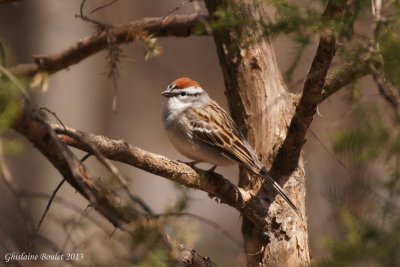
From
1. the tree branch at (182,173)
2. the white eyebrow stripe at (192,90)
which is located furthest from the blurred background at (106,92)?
the tree branch at (182,173)

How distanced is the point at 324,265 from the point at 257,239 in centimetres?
183

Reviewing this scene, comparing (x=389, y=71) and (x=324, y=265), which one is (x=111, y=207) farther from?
(x=389, y=71)

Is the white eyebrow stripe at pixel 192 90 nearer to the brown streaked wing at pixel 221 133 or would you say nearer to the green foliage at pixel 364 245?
the brown streaked wing at pixel 221 133

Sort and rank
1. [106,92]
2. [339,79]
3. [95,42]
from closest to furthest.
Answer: [339,79] → [95,42] → [106,92]

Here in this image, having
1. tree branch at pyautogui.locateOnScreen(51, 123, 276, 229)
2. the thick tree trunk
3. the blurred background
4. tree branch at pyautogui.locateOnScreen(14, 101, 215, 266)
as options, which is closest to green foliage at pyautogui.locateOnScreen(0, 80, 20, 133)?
tree branch at pyautogui.locateOnScreen(14, 101, 215, 266)

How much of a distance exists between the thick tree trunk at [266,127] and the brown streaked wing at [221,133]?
0.32 feet

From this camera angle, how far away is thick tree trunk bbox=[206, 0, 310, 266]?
14.4ft

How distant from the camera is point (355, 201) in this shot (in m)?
2.85

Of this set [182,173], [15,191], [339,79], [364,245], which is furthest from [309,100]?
[15,191]

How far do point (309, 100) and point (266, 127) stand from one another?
2.06 feet

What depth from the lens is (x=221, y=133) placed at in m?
5.16

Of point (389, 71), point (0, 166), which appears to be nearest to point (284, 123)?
point (389, 71)

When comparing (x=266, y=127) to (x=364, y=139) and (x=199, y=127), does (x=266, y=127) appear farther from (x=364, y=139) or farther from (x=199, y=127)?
(x=364, y=139)

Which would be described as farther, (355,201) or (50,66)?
(50,66)
